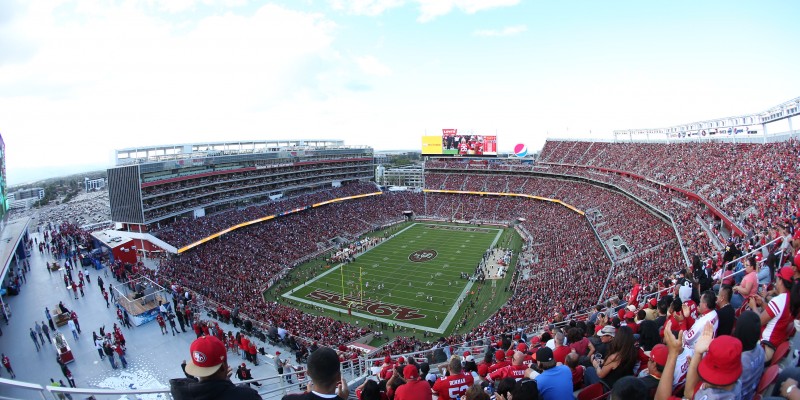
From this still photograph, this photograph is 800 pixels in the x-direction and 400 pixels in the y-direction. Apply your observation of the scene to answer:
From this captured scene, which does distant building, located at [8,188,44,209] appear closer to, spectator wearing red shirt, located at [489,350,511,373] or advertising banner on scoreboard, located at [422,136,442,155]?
advertising banner on scoreboard, located at [422,136,442,155]

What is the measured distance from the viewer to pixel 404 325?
25.4 m

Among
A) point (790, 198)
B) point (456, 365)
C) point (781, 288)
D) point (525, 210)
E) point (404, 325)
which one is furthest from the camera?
point (525, 210)

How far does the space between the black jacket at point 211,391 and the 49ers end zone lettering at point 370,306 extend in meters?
23.9

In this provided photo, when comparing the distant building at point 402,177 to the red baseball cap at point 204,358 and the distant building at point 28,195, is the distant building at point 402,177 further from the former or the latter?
the red baseball cap at point 204,358

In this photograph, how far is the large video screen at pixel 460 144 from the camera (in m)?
68.8

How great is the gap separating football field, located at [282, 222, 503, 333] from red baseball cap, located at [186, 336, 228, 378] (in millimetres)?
22664

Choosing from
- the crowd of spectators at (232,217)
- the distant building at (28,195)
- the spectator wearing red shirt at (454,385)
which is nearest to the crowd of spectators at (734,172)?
the spectator wearing red shirt at (454,385)

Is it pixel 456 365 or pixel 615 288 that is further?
pixel 615 288

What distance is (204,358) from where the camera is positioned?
10.5 ft

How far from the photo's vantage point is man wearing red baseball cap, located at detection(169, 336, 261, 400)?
3.04 meters

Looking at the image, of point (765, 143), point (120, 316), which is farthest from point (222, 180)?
point (765, 143)

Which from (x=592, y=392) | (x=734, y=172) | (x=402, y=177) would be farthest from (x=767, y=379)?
(x=402, y=177)

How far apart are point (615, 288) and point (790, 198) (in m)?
8.96

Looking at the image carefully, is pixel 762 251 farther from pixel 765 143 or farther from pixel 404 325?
pixel 765 143
